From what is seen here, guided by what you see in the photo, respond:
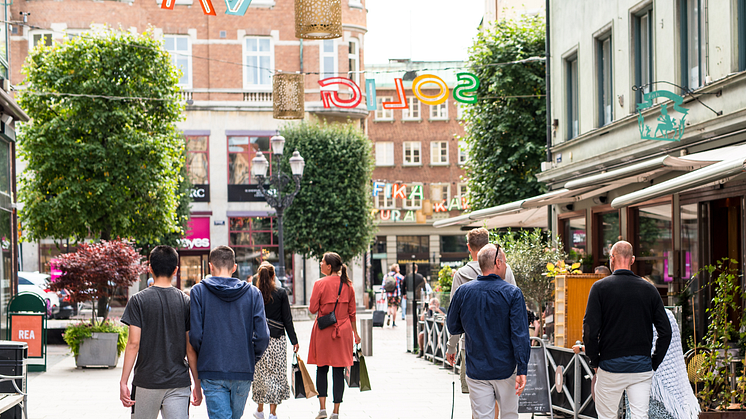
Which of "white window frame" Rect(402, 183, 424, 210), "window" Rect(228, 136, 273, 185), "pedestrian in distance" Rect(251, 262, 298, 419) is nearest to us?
"pedestrian in distance" Rect(251, 262, 298, 419)

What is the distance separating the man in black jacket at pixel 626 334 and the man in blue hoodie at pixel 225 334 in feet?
8.52

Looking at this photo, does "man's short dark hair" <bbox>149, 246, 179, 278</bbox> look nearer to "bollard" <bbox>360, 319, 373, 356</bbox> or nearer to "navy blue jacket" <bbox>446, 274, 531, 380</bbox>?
"navy blue jacket" <bbox>446, 274, 531, 380</bbox>

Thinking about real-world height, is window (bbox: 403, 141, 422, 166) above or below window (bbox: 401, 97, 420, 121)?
below

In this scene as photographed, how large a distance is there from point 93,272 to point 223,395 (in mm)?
10293

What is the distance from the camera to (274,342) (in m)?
9.62

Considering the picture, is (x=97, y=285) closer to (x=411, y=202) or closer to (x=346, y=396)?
(x=346, y=396)

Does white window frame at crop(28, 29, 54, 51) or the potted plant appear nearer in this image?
the potted plant

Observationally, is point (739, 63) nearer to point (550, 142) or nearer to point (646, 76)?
point (646, 76)

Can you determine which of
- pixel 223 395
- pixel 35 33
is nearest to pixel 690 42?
pixel 223 395

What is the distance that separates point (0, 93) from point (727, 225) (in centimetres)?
1095

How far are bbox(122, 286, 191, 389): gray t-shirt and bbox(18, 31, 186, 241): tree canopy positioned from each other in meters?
17.1

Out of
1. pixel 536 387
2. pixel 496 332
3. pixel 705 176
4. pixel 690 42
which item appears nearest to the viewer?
pixel 496 332

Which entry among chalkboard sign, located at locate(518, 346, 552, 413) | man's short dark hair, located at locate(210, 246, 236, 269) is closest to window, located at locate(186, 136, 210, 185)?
chalkboard sign, located at locate(518, 346, 552, 413)

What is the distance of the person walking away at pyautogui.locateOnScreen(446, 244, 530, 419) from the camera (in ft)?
21.8
